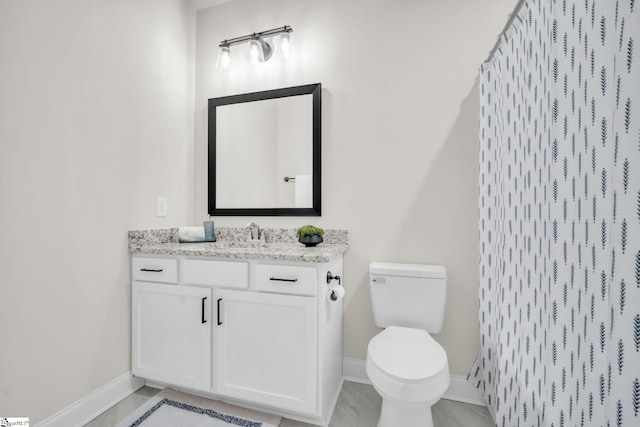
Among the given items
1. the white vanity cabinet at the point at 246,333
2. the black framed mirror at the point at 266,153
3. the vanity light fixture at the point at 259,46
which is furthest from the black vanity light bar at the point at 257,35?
the white vanity cabinet at the point at 246,333

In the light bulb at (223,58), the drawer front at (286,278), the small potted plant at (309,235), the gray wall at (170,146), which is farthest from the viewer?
the light bulb at (223,58)

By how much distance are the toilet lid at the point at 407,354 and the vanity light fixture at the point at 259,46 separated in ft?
5.93

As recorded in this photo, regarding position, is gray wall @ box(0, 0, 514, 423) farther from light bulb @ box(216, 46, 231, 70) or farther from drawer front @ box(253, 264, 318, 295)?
drawer front @ box(253, 264, 318, 295)

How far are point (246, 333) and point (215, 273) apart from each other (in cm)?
34

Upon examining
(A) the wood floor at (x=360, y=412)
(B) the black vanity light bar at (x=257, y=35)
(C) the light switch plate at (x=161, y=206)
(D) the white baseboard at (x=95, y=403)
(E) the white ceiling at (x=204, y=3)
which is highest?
(E) the white ceiling at (x=204, y=3)

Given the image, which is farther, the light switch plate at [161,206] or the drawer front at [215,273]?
the light switch plate at [161,206]

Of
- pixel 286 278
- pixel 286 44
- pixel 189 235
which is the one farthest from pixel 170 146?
pixel 286 278

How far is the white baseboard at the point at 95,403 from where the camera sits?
133 centimetres

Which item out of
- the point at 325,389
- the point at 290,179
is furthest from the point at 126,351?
the point at 290,179

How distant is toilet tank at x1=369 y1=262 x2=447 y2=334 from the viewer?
1528 mm

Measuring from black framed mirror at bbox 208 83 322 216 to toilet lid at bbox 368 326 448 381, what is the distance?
2.84 feet

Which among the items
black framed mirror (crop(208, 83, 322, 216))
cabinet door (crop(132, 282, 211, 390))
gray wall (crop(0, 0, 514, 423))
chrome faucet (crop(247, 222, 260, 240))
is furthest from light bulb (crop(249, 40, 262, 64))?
cabinet door (crop(132, 282, 211, 390))

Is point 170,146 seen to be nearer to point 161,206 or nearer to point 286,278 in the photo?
point 161,206

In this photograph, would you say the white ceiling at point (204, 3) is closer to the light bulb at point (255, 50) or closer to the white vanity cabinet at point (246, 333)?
the light bulb at point (255, 50)
